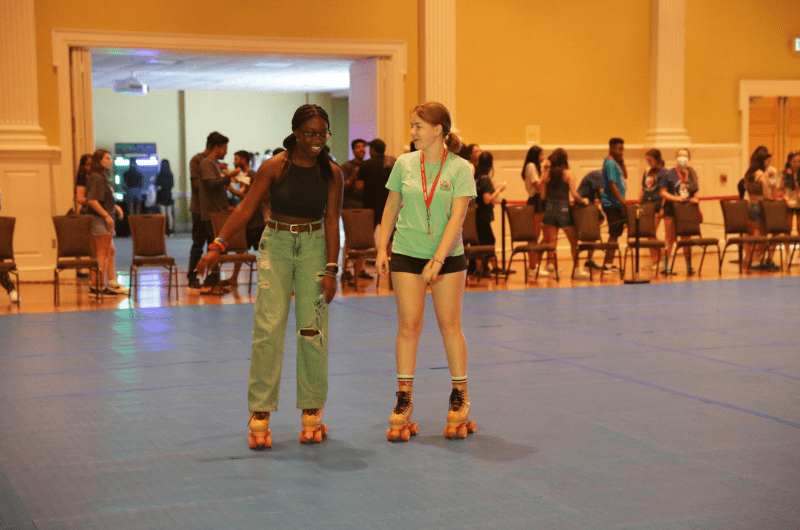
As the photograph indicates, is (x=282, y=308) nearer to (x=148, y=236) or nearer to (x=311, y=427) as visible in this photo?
(x=311, y=427)

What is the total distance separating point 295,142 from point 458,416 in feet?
5.05

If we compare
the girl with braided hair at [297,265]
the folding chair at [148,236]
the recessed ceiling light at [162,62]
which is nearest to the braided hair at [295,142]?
the girl with braided hair at [297,265]

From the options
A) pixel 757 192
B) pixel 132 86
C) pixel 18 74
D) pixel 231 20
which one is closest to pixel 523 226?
pixel 757 192

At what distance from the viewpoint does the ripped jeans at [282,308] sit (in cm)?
469

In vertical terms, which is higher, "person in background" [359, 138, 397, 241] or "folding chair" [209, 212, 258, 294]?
"person in background" [359, 138, 397, 241]

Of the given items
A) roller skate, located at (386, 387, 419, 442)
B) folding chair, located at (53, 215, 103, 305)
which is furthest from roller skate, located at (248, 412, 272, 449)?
folding chair, located at (53, 215, 103, 305)

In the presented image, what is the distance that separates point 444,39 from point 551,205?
3367 millimetres

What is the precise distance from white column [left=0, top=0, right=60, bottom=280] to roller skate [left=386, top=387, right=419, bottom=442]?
30.3 feet

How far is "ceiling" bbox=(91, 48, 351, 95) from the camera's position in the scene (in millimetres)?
18344

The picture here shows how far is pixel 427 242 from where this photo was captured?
475 cm

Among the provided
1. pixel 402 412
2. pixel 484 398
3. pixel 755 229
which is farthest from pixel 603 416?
pixel 755 229

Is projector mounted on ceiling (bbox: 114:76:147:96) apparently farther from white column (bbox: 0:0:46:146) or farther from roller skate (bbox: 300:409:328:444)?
roller skate (bbox: 300:409:328:444)

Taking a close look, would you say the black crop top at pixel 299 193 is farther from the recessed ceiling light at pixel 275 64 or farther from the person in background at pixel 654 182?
the recessed ceiling light at pixel 275 64

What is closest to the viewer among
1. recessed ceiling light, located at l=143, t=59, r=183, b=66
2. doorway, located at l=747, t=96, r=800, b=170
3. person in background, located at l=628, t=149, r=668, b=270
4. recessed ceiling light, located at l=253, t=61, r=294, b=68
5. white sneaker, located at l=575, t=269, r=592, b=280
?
white sneaker, located at l=575, t=269, r=592, b=280
